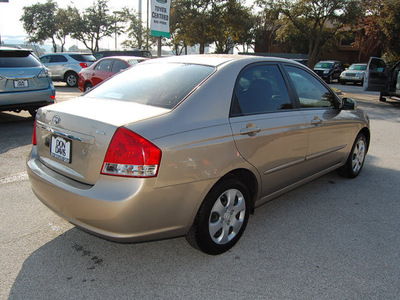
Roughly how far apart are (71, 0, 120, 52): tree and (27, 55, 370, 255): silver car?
1528 inches

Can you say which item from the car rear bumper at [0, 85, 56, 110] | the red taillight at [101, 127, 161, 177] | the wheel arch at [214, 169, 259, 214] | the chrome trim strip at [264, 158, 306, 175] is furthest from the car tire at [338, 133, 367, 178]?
the car rear bumper at [0, 85, 56, 110]

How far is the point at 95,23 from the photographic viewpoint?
3850cm

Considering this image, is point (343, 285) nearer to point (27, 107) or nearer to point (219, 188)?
point (219, 188)

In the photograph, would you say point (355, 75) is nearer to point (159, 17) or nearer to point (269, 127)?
point (159, 17)

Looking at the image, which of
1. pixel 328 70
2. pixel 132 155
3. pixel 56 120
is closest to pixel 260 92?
pixel 132 155

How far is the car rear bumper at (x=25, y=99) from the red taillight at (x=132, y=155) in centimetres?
552

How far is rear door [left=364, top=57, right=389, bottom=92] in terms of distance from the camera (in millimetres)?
13641

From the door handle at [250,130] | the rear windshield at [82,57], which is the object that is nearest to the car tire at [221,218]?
the door handle at [250,130]

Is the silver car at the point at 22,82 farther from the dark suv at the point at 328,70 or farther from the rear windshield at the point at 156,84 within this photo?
the dark suv at the point at 328,70

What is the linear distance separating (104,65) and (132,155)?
9812 mm

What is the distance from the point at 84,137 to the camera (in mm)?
2447

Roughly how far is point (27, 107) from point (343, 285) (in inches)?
264

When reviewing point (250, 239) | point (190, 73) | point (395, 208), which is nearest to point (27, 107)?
point (190, 73)

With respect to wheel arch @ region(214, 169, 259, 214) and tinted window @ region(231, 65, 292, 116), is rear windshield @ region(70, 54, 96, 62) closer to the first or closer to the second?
tinted window @ region(231, 65, 292, 116)
